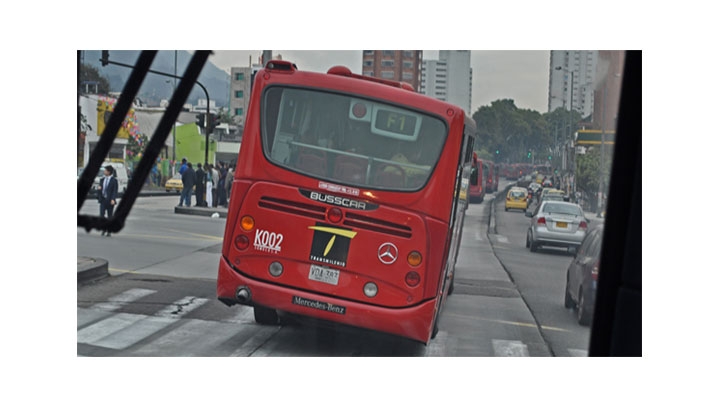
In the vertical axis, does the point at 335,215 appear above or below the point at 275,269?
above

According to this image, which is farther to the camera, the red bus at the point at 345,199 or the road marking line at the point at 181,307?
the road marking line at the point at 181,307

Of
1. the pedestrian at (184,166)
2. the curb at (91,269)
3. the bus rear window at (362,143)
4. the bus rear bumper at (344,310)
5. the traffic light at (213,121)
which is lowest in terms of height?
the curb at (91,269)

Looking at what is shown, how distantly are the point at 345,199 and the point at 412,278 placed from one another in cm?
93

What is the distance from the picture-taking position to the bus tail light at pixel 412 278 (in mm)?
8414

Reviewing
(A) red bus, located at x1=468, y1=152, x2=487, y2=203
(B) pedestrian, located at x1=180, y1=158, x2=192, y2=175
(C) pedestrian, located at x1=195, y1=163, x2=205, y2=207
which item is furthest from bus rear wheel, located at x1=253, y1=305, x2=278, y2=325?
(C) pedestrian, located at x1=195, y1=163, x2=205, y2=207

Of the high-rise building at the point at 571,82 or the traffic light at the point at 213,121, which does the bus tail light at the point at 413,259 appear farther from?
the traffic light at the point at 213,121

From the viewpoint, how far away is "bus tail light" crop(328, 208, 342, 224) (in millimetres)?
8438

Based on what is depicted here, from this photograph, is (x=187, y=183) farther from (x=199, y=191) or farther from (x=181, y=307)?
(x=181, y=307)

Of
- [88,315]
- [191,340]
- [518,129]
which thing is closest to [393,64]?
[518,129]

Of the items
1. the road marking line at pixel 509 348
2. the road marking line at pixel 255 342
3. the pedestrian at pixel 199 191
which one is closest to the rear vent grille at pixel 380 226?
the road marking line at pixel 255 342

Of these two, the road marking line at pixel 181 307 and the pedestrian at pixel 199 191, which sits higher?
the pedestrian at pixel 199 191

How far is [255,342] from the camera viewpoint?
10047mm

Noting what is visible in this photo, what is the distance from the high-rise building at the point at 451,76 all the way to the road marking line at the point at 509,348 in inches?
106
